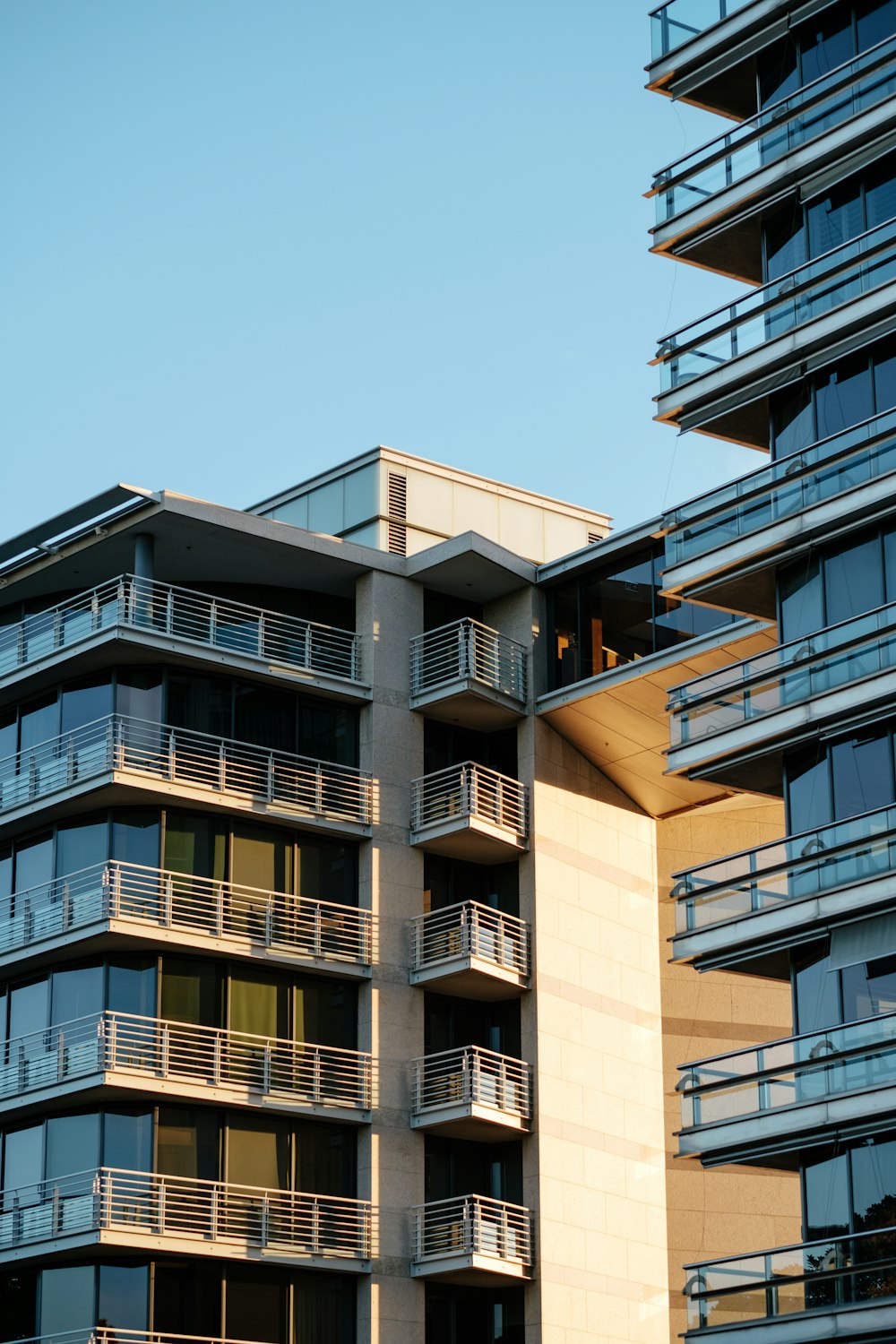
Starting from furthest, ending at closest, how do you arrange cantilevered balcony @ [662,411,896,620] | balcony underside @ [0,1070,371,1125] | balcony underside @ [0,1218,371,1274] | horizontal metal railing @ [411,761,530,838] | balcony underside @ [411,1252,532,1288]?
horizontal metal railing @ [411,761,530,838]
balcony underside @ [411,1252,532,1288]
balcony underside @ [0,1070,371,1125]
balcony underside @ [0,1218,371,1274]
cantilevered balcony @ [662,411,896,620]

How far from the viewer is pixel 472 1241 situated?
4325 cm

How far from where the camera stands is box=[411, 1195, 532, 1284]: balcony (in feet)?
142

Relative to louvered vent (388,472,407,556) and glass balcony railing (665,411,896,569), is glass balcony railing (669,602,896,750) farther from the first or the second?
louvered vent (388,472,407,556)

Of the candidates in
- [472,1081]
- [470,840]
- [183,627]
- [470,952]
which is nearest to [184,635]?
[183,627]

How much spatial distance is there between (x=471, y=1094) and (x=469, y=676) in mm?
9160

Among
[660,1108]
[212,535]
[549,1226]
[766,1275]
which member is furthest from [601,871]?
[766,1275]

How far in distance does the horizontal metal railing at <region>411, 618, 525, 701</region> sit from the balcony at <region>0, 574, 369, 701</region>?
55.9 inches

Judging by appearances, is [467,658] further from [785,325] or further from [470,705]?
[785,325]

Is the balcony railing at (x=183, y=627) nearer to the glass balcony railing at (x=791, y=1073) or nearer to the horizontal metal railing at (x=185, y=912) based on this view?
the horizontal metal railing at (x=185, y=912)

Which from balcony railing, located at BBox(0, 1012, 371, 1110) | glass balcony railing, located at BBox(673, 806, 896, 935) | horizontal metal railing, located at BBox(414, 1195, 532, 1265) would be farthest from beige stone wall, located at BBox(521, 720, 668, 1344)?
glass balcony railing, located at BBox(673, 806, 896, 935)

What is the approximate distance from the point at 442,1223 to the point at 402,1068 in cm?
334

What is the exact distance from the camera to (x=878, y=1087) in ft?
105

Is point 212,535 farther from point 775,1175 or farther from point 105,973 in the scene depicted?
point 775,1175

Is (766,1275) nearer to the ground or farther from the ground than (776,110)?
nearer to the ground
